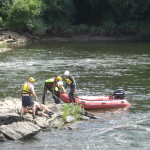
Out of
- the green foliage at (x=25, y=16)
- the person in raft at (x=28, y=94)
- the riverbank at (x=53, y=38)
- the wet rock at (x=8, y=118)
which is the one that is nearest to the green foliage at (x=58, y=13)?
the riverbank at (x=53, y=38)

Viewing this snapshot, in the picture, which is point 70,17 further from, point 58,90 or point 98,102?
point 98,102

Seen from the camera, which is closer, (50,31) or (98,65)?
(98,65)

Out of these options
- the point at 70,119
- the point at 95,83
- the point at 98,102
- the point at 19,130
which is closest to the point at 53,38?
the point at 95,83

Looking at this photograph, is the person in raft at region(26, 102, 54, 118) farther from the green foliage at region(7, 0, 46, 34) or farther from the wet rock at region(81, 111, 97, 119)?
the green foliage at region(7, 0, 46, 34)

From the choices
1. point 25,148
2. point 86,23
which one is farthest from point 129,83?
point 86,23

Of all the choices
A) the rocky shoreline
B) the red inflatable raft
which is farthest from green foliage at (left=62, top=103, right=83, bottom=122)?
the red inflatable raft

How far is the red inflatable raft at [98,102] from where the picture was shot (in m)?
17.7

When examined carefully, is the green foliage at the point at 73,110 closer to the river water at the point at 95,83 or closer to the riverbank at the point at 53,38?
the river water at the point at 95,83

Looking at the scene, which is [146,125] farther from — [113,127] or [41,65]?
[41,65]

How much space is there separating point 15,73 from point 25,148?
14.3 metres

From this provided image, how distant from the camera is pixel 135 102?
18656mm

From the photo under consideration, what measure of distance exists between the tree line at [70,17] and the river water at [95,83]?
932cm

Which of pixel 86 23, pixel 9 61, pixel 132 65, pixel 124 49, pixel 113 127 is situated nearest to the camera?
pixel 113 127

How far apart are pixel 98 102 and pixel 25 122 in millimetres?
5152
